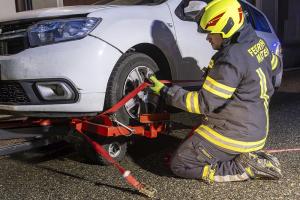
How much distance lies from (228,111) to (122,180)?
0.99 meters

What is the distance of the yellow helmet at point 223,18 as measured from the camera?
11.5 ft

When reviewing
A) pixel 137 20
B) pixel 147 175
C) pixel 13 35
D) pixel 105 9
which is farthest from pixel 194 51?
pixel 13 35

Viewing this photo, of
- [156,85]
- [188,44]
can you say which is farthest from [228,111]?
[188,44]

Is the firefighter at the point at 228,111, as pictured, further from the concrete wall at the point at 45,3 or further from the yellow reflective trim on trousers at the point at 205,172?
the concrete wall at the point at 45,3

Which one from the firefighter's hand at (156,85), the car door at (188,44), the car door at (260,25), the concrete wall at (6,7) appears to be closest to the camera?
the firefighter's hand at (156,85)

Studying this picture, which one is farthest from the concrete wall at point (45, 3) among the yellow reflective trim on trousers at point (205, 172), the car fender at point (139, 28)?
the yellow reflective trim on trousers at point (205, 172)

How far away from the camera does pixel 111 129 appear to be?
3.58 meters

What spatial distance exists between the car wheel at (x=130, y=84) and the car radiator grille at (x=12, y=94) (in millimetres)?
654

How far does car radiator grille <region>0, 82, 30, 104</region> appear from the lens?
11.9 ft

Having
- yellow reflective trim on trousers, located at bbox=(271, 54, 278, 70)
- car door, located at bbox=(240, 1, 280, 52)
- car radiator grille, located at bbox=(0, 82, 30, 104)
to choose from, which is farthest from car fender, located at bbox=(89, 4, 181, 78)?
car door, located at bbox=(240, 1, 280, 52)

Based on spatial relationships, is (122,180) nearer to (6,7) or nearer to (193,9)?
(193,9)

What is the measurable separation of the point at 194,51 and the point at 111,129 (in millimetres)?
1424

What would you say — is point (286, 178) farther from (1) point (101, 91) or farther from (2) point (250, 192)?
(1) point (101, 91)

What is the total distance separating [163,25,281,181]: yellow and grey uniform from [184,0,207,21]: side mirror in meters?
0.98
